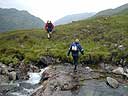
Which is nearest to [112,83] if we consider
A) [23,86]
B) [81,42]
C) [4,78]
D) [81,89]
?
[81,89]

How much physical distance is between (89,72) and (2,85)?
28.2 ft

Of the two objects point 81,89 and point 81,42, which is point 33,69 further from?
point 81,42

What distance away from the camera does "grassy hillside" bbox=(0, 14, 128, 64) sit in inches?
1414

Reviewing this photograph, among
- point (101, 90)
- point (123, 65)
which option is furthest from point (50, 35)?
point (101, 90)

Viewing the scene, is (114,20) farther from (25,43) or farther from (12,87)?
(12,87)

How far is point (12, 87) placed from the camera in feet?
85.9

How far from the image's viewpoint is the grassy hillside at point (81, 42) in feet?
118

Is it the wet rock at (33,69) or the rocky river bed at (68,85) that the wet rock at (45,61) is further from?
the rocky river bed at (68,85)

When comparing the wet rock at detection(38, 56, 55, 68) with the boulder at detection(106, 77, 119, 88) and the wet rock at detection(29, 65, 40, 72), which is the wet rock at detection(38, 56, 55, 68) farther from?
the boulder at detection(106, 77, 119, 88)

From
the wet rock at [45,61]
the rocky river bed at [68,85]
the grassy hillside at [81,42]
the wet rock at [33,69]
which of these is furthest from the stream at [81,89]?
the grassy hillside at [81,42]

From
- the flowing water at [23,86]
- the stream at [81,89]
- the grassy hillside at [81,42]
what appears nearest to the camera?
the stream at [81,89]

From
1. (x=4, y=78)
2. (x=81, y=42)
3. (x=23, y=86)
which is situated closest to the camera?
(x=23, y=86)

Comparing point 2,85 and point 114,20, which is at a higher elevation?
point 114,20

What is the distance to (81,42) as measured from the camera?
4400 centimetres
